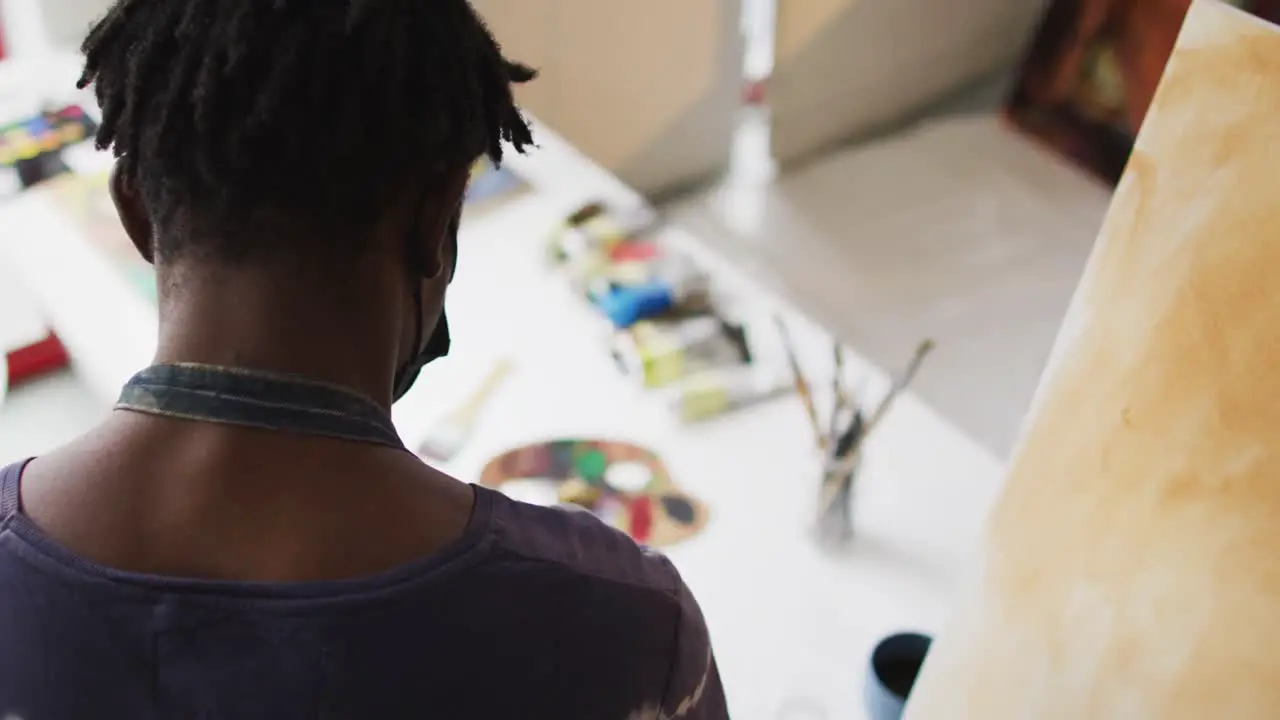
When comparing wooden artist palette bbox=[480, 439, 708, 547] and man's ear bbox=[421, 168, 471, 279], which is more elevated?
man's ear bbox=[421, 168, 471, 279]

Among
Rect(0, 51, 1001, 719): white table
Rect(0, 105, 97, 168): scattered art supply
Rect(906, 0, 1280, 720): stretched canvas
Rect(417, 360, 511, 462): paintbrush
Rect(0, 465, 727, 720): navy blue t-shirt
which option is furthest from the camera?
Rect(0, 105, 97, 168): scattered art supply

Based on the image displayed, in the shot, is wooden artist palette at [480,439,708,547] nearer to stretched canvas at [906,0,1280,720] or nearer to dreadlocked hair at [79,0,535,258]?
stretched canvas at [906,0,1280,720]

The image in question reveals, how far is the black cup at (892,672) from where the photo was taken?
98 cm

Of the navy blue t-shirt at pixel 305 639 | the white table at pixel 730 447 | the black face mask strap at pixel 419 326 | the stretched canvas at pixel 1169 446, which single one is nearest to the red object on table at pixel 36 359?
the white table at pixel 730 447

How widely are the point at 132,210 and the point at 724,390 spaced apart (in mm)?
720

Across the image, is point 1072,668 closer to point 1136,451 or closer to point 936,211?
point 1136,451

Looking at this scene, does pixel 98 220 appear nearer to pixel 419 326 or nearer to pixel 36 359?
pixel 36 359

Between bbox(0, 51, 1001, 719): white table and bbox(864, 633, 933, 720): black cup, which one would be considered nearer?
bbox(864, 633, 933, 720): black cup

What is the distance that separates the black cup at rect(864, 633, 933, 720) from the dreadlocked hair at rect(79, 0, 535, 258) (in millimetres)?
553

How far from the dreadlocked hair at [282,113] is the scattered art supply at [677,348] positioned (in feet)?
2.17

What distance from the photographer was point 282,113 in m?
0.62

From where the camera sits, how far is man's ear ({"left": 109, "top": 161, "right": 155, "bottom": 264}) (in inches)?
26.8

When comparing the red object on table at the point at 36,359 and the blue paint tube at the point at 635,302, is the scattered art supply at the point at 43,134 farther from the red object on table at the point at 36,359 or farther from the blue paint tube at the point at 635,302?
the blue paint tube at the point at 635,302

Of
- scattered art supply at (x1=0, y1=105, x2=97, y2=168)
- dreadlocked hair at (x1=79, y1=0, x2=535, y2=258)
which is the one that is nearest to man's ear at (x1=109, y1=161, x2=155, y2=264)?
dreadlocked hair at (x1=79, y1=0, x2=535, y2=258)
